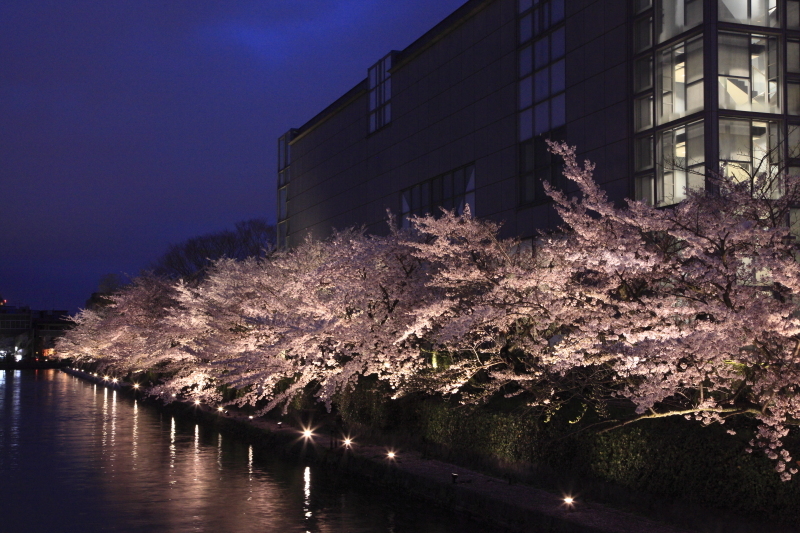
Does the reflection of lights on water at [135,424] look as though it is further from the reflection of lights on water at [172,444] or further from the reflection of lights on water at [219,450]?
the reflection of lights on water at [219,450]

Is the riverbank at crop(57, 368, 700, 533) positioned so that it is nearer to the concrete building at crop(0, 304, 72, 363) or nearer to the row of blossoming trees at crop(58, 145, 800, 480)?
the row of blossoming trees at crop(58, 145, 800, 480)

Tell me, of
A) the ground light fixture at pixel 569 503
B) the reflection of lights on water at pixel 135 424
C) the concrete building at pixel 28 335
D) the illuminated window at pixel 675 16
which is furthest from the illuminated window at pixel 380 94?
the concrete building at pixel 28 335

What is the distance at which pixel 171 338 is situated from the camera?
3375 cm

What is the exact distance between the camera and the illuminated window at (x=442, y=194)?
36.3 meters

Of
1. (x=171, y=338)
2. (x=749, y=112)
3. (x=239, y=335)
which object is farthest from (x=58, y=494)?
(x=749, y=112)

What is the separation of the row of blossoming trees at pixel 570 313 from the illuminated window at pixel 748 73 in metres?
7.83

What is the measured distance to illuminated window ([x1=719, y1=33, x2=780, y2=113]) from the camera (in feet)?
80.4

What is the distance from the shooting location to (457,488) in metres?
15.0

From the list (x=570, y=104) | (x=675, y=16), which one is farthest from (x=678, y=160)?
(x=570, y=104)

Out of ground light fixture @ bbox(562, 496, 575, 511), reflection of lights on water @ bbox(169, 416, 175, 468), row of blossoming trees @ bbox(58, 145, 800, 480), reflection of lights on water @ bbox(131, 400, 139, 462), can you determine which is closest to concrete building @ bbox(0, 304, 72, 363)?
reflection of lights on water @ bbox(131, 400, 139, 462)

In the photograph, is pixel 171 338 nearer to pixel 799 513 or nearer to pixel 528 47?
pixel 528 47

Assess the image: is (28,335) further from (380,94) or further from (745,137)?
(745,137)

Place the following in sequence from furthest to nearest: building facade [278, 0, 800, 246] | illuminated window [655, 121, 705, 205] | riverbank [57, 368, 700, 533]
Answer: illuminated window [655, 121, 705, 205]
building facade [278, 0, 800, 246]
riverbank [57, 368, 700, 533]

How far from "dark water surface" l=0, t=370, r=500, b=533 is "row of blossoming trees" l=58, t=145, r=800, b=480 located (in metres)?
2.47
